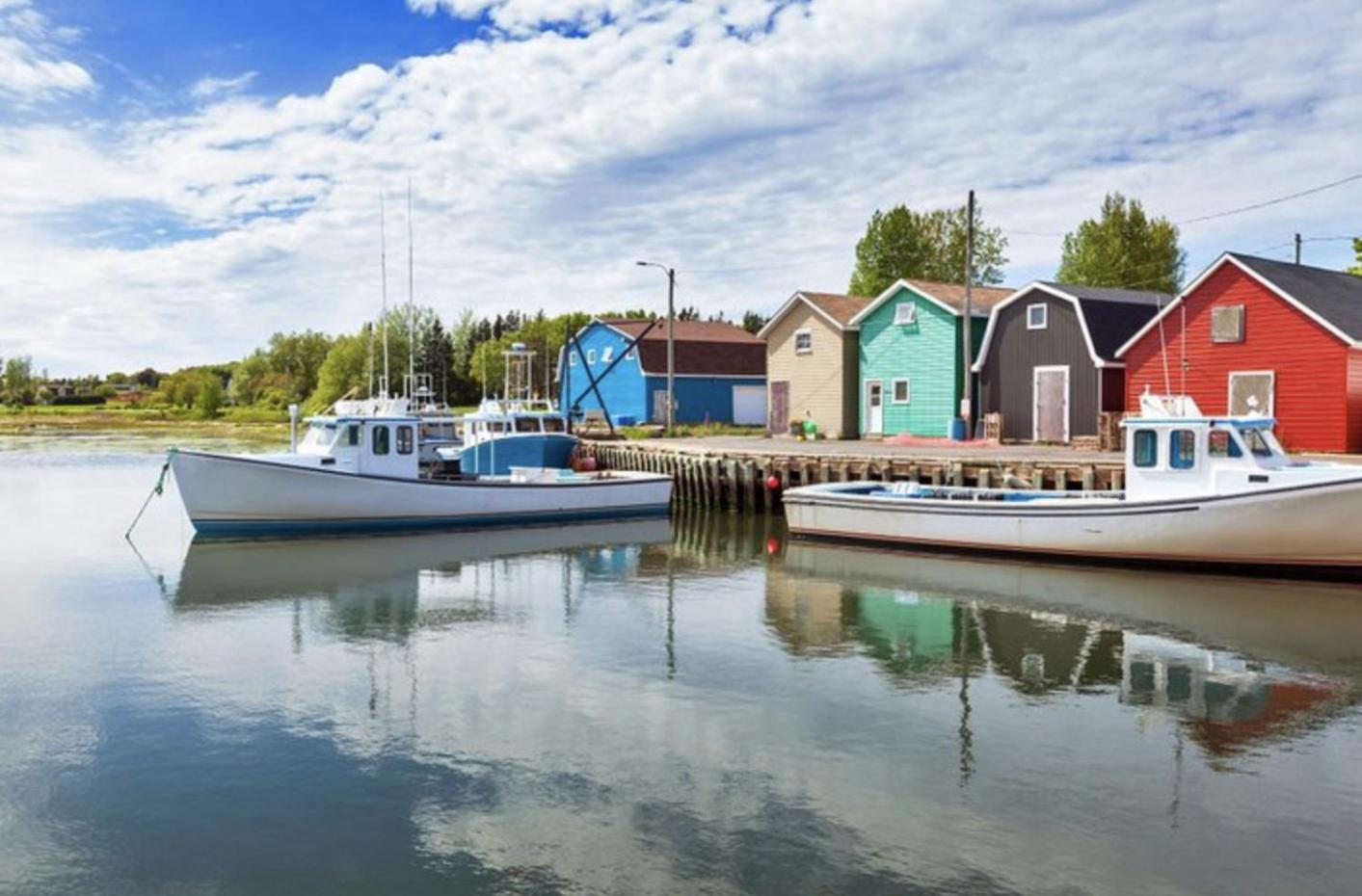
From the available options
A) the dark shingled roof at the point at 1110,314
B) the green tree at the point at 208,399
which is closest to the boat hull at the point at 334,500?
the dark shingled roof at the point at 1110,314

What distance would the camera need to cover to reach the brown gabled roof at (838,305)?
1484 inches

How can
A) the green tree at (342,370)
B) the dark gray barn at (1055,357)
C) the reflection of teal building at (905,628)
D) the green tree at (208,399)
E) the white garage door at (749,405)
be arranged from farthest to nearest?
the green tree at (208,399)
the green tree at (342,370)
the white garage door at (749,405)
the dark gray barn at (1055,357)
the reflection of teal building at (905,628)

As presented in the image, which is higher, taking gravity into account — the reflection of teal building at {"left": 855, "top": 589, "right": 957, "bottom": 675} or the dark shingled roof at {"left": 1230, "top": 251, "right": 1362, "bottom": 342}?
the dark shingled roof at {"left": 1230, "top": 251, "right": 1362, "bottom": 342}

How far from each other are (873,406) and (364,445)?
18179 mm

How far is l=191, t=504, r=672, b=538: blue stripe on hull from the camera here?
23406mm

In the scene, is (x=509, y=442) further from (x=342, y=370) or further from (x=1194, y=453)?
(x=342, y=370)

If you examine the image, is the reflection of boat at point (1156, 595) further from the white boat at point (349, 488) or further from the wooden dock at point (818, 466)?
the white boat at point (349, 488)

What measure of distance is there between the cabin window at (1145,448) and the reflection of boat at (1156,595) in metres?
1.85

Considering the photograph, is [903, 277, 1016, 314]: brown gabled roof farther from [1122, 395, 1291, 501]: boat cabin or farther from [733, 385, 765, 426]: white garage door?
[1122, 395, 1291, 501]: boat cabin

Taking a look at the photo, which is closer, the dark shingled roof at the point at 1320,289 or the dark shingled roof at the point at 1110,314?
the dark shingled roof at the point at 1320,289

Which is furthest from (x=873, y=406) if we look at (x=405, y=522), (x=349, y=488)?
(x=349, y=488)

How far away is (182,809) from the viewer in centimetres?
834

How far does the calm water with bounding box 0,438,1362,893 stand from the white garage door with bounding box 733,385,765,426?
30029mm

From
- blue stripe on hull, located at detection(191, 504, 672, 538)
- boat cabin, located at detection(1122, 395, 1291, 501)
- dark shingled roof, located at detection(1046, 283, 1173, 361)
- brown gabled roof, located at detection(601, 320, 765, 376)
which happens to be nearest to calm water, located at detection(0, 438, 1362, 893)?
boat cabin, located at detection(1122, 395, 1291, 501)
